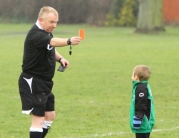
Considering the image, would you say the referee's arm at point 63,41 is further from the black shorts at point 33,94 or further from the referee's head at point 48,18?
the black shorts at point 33,94

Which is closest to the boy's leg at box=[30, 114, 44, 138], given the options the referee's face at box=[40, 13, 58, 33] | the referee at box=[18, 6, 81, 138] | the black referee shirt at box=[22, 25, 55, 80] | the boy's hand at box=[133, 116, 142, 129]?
the referee at box=[18, 6, 81, 138]

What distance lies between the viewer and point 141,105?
7555 millimetres

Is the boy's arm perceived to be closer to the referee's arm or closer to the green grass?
the referee's arm

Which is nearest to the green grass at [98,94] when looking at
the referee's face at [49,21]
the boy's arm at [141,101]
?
the boy's arm at [141,101]

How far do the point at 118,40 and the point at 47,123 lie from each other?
1068 inches

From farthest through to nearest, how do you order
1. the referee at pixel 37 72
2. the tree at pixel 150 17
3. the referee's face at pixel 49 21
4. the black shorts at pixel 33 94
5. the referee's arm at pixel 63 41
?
1. the tree at pixel 150 17
2. the black shorts at pixel 33 94
3. the referee at pixel 37 72
4. the referee's face at pixel 49 21
5. the referee's arm at pixel 63 41

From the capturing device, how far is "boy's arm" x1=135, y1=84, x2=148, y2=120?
7556 mm

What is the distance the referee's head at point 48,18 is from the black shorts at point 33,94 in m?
0.71

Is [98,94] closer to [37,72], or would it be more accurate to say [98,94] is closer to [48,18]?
[37,72]

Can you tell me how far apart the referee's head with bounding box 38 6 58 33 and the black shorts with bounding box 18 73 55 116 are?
71 centimetres

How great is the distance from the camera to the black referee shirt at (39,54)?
7812 mm

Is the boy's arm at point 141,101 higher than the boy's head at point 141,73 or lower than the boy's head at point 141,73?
lower

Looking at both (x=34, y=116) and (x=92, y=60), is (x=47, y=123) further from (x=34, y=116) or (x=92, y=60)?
(x=92, y=60)

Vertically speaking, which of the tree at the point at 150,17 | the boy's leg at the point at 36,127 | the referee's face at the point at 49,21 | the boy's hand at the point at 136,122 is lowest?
the tree at the point at 150,17
